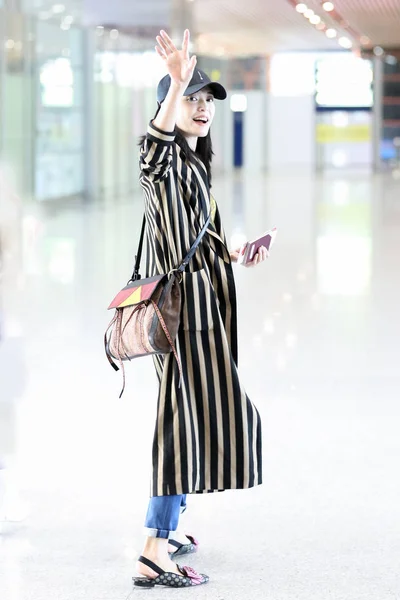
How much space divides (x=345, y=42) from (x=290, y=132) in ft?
13.4

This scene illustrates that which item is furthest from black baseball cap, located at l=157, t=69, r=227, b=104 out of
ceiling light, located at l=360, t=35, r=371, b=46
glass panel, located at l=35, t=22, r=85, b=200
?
ceiling light, located at l=360, t=35, r=371, b=46

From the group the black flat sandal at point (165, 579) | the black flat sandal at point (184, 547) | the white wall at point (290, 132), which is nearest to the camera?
the black flat sandal at point (165, 579)

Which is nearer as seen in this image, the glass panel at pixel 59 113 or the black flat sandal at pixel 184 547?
the black flat sandal at pixel 184 547

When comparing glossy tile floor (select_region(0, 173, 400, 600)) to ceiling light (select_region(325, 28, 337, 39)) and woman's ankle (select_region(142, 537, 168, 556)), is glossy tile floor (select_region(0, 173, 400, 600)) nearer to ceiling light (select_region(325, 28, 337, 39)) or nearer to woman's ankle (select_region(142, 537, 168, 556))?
woman's ankle (select_region(142, 537, 168, 556))

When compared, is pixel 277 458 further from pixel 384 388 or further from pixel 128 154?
pixel 128 154

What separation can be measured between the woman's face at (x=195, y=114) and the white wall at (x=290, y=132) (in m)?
37.6

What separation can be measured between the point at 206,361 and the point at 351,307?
581cm

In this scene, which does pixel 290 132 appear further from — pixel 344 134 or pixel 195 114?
pixel 195 114

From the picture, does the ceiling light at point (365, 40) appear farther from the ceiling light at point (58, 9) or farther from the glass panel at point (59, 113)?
the ceiling light at point (58, 9)

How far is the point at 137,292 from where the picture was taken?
298cm

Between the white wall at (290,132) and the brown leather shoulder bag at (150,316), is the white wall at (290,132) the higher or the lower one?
the higher one

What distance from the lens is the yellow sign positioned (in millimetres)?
41219

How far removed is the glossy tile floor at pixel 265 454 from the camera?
10.4 ft

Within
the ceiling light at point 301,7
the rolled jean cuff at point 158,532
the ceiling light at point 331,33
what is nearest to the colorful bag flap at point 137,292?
the rolled jean cuff at point 158,532
